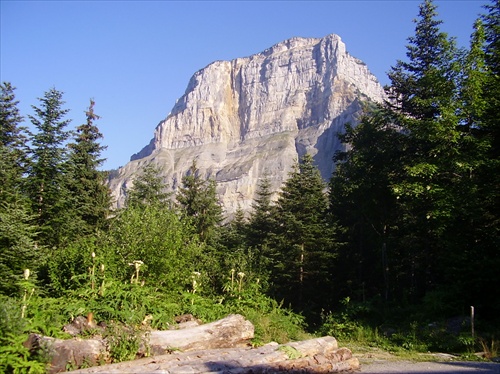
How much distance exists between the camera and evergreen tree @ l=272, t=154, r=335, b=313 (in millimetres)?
21609

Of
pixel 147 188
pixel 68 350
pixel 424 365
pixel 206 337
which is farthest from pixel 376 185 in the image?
pixel 147 188

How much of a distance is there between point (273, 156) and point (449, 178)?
148 m

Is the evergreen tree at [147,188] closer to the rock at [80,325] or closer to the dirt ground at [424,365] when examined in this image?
the rock at [80,325]

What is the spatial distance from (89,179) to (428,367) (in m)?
20.4

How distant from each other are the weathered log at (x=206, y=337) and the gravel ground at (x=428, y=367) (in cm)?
270

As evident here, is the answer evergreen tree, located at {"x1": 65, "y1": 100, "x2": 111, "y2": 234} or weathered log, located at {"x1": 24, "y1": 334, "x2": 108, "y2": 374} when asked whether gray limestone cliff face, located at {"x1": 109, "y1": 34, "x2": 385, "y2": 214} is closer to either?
evergreen tree, located at {"x1": 65, "y1": 100, "x2": 111, "y2": 234}

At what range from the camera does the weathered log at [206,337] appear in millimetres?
7842

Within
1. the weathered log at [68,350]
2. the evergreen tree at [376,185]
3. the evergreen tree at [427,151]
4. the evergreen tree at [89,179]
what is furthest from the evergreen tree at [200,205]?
the weathered log at [68,350]

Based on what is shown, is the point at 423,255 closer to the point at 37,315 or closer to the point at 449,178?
the point at 449,178

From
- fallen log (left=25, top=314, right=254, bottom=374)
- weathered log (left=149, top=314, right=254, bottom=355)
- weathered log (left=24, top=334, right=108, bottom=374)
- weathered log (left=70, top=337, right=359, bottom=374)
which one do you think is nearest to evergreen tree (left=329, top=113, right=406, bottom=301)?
weathered log (left=70, top=337, right=359, bottom=374)

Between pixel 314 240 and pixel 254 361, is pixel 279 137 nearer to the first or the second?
pixel 314 240

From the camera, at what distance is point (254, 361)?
7.70 metres

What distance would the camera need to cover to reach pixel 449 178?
16.5 metres

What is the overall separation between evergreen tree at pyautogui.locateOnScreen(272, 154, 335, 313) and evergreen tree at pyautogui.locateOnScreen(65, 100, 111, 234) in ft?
33.5
